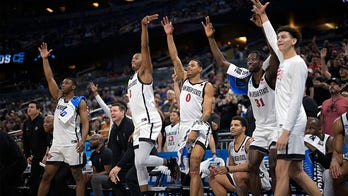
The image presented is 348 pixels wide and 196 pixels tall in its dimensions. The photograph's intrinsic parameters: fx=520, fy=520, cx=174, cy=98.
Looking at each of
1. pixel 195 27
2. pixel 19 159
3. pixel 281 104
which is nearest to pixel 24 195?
pixel 19 159

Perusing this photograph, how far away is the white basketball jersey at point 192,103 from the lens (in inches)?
299

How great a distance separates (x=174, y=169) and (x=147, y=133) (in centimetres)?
133

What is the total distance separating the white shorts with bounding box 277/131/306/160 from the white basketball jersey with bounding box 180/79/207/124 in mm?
2191

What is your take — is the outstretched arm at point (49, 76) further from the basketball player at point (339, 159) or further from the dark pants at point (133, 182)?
the basketball player at point (339, 159)

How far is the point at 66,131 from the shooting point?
344 inches

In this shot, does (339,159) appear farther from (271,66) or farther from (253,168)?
(271,66)

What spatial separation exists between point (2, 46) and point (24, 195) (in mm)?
30854

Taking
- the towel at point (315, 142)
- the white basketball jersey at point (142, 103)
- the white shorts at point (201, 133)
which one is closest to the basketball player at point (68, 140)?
the white basketball jersey at point (142, 103)

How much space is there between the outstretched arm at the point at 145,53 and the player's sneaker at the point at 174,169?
1488mm

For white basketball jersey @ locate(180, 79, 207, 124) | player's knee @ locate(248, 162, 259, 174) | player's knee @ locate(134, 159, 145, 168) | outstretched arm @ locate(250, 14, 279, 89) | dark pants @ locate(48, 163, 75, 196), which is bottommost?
dark pants @ locate(48, 163, 75, 196)

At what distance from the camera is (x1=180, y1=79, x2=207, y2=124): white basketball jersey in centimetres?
759

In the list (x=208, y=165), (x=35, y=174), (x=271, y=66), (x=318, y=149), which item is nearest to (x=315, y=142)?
(x=318, y=149)

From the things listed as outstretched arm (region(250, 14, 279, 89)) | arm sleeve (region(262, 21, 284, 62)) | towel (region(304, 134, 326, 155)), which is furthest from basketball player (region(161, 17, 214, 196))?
arm sleeve (region(262, 21, 284, 62))

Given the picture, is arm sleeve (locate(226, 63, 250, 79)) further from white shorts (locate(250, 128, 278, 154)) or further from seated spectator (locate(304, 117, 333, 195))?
seated spectator (locate(304, 117, 333, 195))
